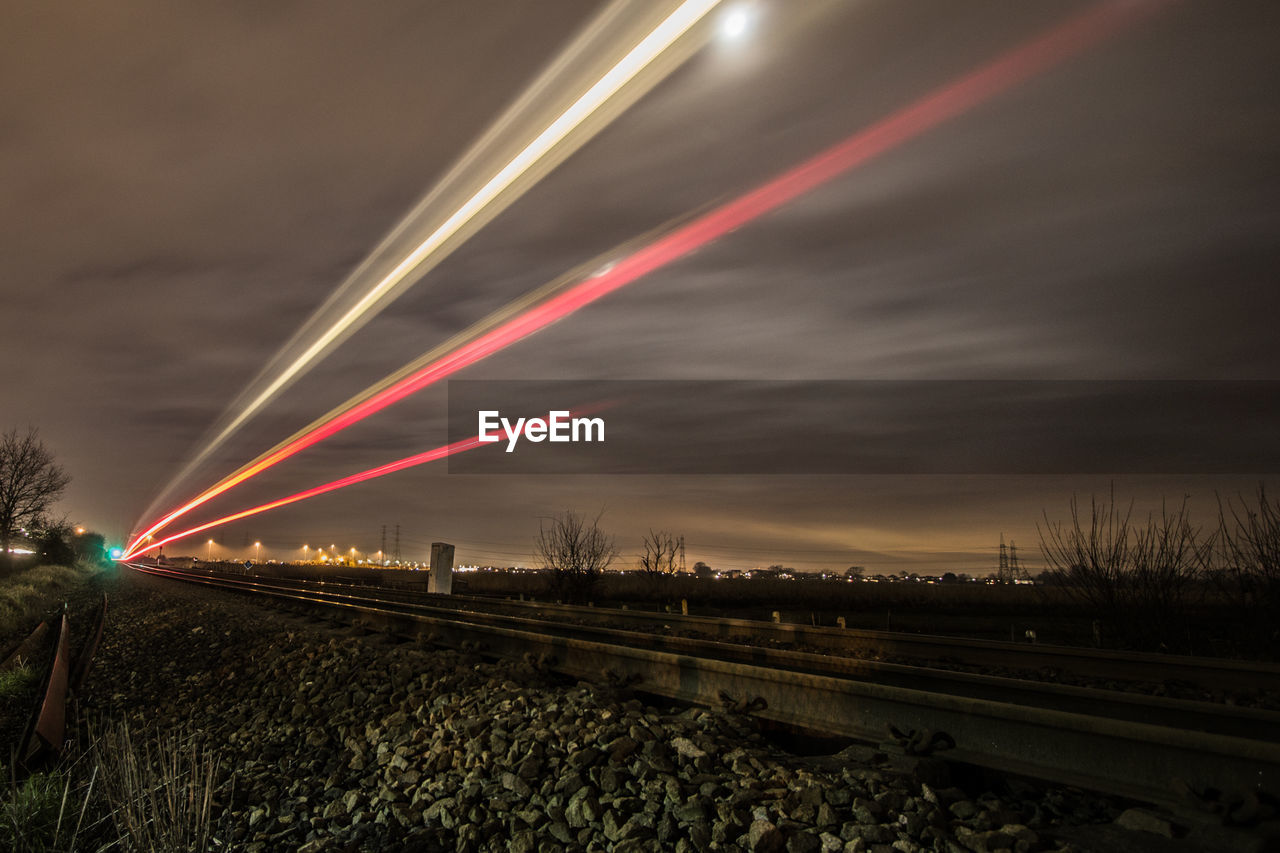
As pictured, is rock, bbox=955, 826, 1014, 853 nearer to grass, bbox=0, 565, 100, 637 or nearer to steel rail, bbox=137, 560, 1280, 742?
steel rail, bbox=137, 560, 1280, 742

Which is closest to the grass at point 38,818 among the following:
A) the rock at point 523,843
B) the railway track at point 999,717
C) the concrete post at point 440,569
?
the rock at point 523,843

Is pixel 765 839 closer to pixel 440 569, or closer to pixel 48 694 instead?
pixel 48 694

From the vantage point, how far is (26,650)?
19.3 metres

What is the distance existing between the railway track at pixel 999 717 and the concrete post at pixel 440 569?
2966cm

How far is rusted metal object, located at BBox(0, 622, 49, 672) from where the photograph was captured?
16.7m

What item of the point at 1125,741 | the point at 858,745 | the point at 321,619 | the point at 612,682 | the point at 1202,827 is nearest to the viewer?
the point at 1202,827

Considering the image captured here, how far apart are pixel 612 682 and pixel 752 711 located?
7.17ft

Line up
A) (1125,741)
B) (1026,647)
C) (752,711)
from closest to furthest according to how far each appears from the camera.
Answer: (1125,741) → (752,711) → (1026,647)

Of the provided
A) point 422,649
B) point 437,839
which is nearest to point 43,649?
point 422,649

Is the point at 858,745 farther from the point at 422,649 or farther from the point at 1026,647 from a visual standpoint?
the point at 422,649

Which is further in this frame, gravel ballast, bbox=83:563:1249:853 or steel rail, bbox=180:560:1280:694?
steel rail, bbox=180:560:1280:694

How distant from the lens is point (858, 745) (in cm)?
702

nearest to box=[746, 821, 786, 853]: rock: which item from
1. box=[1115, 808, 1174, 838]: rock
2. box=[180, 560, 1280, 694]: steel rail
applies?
box=[1115, 808, 1174, 838]: rock

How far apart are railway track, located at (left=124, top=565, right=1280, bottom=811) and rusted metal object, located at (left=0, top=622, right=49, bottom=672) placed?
12777 millimetres
